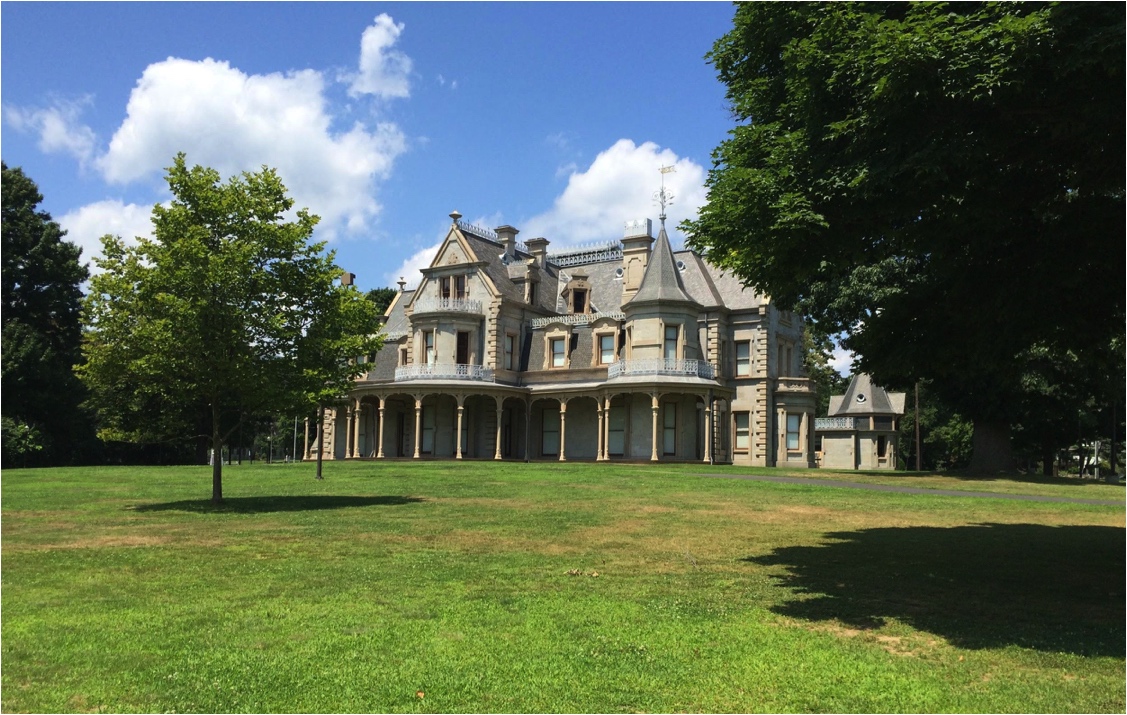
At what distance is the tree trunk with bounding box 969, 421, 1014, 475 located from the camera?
139 ft

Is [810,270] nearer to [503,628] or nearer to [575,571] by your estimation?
[575,571]

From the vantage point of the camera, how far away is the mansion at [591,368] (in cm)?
4656

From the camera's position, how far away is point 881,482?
31328 mm

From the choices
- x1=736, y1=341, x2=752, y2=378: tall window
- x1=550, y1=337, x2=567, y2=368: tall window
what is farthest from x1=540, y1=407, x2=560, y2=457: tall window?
x1=736, y1=341, x2=752, y2=378: tall window

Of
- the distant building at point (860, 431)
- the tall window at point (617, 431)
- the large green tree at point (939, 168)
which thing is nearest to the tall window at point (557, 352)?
the tall window at point (617, 431)

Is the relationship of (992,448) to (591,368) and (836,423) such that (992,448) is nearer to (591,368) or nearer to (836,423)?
(591,368)

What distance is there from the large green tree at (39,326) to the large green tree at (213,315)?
31.3 metres

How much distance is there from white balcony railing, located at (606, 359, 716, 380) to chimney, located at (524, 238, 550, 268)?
509 inches

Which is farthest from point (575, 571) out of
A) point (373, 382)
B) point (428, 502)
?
point (373, 382)

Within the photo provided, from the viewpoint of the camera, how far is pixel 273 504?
2177cm

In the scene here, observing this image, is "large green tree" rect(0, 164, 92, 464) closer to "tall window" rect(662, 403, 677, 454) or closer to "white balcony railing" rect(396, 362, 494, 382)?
"white balcony railing" rect(396, 362, 494, 382)

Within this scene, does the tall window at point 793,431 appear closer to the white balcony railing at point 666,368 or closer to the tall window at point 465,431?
the white balcony railing at point 666,368

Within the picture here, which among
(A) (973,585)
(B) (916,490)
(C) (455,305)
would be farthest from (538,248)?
(A) (973,585)

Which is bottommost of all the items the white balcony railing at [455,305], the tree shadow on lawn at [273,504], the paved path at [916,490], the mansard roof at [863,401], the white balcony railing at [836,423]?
the tree shadow on lawn at [273,504]
